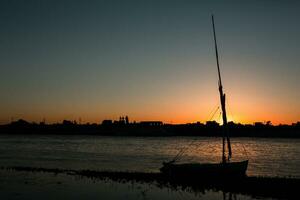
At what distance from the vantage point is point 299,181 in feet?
151

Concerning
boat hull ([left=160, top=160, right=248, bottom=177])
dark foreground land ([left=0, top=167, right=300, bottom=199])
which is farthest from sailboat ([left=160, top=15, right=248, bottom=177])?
dark foreground land ([left=0, top=167, right=300, bottom=199])

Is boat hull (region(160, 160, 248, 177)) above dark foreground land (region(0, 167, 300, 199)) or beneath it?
above

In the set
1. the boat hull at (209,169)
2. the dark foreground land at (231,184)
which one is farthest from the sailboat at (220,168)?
the dark foreground land at (231,184)

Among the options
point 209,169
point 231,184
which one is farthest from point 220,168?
point 231,184

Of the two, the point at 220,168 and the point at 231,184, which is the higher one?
the point at 220,168

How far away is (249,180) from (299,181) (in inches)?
212

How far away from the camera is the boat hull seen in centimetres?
4688

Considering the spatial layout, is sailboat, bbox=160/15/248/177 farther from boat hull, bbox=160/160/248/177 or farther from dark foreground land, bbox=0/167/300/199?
dark foreground land, bbox=0/167/300/199

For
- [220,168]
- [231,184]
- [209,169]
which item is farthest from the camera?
[209,169]

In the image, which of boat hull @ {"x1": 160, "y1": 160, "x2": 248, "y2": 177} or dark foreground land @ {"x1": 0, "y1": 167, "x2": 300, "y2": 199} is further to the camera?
boat hull @ {"x1": 160, "y1": 160, "x2": 248, "y2": 177}

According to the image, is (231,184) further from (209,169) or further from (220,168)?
(209,169)

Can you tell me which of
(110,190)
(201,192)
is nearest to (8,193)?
(110,190)

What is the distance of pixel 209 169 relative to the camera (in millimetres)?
47000

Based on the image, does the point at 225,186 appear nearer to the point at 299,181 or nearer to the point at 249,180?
the point at 249,180
